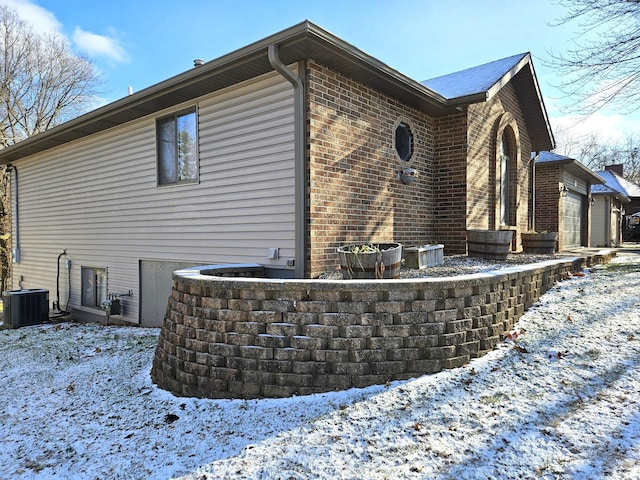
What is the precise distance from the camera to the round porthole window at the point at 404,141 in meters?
7.03

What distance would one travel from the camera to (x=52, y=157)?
10.3 meters

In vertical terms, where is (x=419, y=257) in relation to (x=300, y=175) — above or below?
below

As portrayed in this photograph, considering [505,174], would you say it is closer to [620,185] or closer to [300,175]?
[300,175]

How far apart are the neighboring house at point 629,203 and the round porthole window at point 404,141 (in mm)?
21451

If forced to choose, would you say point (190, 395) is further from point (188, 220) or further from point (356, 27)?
point (356, 27)

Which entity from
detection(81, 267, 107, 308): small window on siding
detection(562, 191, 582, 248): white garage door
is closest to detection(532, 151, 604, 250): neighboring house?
detection(562, 191, 582, 248): white garage door

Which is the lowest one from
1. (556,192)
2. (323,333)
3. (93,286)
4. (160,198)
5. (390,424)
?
(390,424)

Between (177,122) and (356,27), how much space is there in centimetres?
383

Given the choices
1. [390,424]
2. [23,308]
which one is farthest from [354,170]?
[23,308]

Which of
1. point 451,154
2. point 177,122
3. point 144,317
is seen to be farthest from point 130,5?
point 451,154

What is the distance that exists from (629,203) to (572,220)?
61.4ft

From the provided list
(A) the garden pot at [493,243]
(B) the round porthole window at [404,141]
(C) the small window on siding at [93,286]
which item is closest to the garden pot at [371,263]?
(B) the round porthole window at [404,141]

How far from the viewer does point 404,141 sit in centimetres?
717

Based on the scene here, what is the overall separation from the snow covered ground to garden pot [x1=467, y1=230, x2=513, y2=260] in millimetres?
2512
